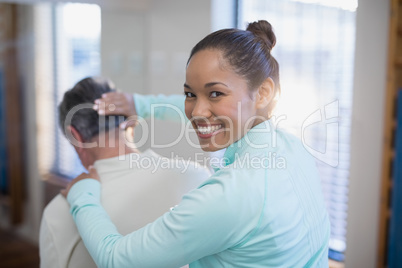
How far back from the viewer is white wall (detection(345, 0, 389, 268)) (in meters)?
1.18

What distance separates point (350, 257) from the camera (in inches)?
37.4

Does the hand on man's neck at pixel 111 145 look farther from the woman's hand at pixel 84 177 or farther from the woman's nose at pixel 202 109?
the woman's nose at pixel 202 109

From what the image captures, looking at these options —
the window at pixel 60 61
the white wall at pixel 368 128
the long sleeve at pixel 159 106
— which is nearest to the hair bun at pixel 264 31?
the long sleeve at pixel 159 106

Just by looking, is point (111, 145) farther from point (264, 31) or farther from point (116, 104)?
point (264, 31)

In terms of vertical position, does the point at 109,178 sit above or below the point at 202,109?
below

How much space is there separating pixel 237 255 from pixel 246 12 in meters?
0.55

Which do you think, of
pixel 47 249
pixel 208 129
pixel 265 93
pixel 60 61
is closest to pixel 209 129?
pixel 208 129

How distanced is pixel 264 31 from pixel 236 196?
28 centimetres

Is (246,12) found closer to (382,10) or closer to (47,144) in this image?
(382,10)

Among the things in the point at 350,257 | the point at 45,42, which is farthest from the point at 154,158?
the point at 45,42

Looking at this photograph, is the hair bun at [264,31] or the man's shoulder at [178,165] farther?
the man's shoulder at [178,165]

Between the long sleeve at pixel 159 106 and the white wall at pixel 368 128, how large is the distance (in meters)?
0.62

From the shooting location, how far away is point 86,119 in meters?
0.81

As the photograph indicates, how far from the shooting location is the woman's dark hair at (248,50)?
1.97ft
